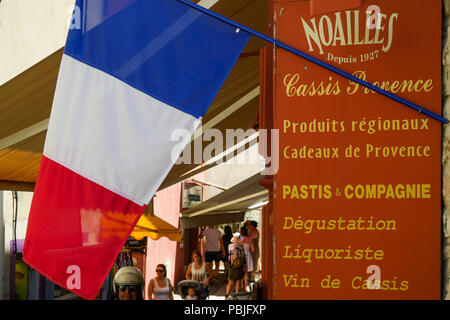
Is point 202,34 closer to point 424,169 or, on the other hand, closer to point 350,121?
point 350,121

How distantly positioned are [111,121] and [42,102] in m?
2.12

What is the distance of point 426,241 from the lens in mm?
2586

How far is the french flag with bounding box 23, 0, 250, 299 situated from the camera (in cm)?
240

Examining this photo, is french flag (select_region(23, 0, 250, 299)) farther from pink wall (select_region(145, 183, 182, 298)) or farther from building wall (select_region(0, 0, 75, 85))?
pink wall (select_region(145, 183, 182, 298))

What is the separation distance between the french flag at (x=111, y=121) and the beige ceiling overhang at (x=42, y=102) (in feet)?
3.62

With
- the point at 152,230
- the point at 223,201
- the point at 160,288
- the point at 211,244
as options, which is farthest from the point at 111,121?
the point at 211,244

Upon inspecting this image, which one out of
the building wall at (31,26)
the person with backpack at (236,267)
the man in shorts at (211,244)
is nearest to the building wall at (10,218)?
the person with backpack at (236,267)

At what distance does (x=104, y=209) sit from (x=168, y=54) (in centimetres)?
78

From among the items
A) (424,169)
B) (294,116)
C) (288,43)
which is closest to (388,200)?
(424,169)

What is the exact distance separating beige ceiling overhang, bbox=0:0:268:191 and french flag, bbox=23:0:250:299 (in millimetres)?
1105

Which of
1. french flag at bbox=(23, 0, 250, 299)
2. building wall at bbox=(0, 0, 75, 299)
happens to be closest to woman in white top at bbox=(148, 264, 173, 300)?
building wall at bbox=(0, 0, 75, 299)

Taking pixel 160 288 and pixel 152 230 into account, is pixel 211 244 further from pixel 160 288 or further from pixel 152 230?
pixel 160 288

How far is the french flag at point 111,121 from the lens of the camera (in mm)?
2404

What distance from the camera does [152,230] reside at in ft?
27.3
